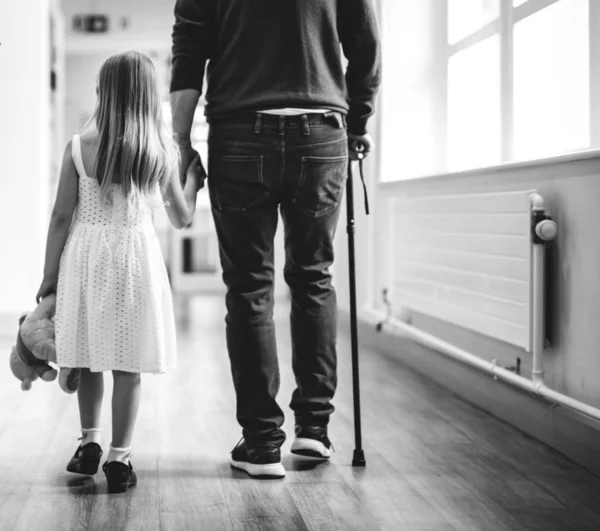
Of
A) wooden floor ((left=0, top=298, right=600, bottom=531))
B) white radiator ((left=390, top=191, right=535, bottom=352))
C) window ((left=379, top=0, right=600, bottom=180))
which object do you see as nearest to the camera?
wooden floor ((left=0, top=298, right=600, bottom=531))

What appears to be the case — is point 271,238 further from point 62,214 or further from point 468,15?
point 468,15

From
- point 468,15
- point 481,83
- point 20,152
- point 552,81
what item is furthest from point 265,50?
point 20,152

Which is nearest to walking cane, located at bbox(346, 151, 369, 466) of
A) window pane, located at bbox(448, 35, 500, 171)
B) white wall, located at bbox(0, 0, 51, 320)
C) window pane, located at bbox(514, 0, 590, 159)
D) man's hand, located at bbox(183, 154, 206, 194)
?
man's hand, located at bbox(183, 154, 206, 194)

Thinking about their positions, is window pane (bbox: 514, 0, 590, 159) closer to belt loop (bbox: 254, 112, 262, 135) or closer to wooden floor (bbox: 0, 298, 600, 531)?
wooden floor (bbox: 0, 298, 600, 531)

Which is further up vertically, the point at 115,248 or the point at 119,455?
the point at 115,248

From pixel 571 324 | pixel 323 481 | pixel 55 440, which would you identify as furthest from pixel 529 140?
pixel 55 440

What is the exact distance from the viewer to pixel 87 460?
2.07 m

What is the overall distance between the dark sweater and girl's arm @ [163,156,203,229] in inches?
5.9

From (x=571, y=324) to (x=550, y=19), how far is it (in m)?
0.98

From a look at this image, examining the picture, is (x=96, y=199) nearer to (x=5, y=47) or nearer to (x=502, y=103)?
(x=502, y=103)

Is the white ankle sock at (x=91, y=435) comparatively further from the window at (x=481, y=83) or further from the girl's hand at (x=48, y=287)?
the window at (x=481, y=83)

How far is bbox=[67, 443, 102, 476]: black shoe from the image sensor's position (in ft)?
6.78

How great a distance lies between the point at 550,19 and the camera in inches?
107

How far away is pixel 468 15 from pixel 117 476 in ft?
7.93
